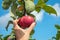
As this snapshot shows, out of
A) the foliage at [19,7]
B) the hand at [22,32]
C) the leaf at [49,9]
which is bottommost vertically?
the hand at [22,32]

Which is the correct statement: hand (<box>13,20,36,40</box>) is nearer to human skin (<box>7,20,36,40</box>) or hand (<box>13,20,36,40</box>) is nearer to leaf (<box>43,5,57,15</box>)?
human skin (<box>7,20,36,40</box>)

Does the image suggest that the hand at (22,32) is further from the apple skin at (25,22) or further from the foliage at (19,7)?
the foliage at (19,7)

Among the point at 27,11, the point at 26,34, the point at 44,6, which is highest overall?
the point at 44,6

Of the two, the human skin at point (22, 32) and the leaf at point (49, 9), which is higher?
the leaf at point (49, 9)

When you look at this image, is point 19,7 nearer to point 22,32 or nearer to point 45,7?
point 45,7

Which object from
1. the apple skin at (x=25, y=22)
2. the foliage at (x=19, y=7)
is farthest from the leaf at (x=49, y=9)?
the apple skin at (x=25, y=22)

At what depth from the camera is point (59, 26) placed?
3.36 meters

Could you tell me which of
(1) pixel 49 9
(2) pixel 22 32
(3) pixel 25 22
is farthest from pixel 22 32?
(1) pixel 49 9

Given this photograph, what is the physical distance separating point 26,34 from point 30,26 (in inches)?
3.9

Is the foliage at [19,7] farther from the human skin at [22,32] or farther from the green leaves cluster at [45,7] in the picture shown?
the human skin at [22,32]

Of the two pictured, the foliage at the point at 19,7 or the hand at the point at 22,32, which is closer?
the hand at the point at 22,32

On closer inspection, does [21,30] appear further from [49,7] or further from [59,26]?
[59,26]

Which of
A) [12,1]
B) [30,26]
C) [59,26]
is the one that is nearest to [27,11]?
[30,26]

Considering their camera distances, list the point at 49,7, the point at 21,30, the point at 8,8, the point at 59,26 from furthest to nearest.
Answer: the point at 59,26 → the point at 8,8 → the point at 49,7 → the point at 21,30
